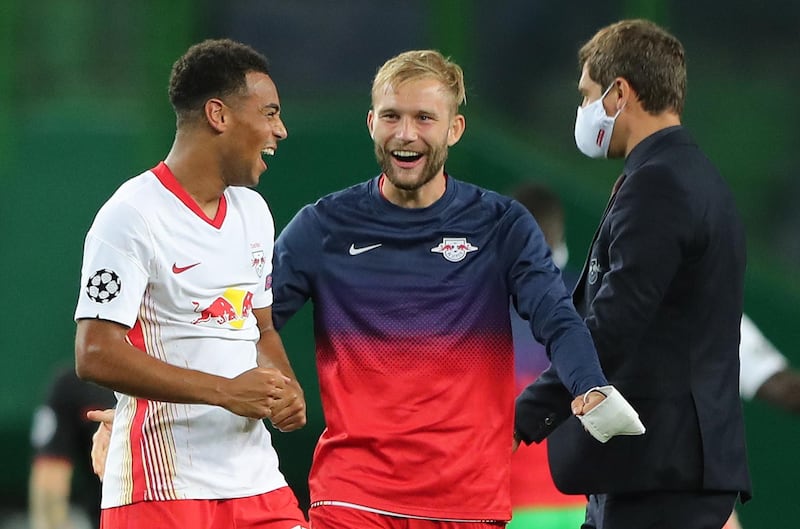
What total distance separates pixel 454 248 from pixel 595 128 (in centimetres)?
63

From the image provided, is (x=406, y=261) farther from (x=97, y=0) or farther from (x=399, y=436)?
(x=97, y=0)

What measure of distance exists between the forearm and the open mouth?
100cm

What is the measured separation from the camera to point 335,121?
9.09 m

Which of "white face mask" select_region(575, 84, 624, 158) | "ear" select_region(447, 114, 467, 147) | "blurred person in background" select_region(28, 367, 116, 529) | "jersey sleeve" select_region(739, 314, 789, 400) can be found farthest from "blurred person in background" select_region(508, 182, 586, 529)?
"blurred person in background" select_region(28, 367, 116, 529)

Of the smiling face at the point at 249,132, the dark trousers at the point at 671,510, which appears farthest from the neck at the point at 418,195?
the dark trousers at the point at 671,510

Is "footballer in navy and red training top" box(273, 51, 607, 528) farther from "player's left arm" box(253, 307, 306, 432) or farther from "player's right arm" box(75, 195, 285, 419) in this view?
"player's right arm" box(75, 195, 285, 419)

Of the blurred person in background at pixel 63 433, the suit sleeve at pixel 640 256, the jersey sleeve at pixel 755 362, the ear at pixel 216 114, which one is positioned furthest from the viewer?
the blurred person in background at pixel 63 433

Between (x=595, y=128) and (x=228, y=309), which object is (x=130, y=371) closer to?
(x=228, y=309)

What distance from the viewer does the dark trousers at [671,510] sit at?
4.28 meters

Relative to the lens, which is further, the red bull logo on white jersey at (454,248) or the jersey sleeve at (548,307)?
the red bull logo on white jersey at (454,248)

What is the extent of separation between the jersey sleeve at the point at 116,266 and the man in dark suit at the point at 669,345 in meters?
1.32

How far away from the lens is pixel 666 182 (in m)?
4.33

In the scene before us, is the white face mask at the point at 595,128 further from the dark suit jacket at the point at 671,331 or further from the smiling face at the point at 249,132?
the smiling face at the point at 249,132

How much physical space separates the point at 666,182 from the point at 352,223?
925mm
